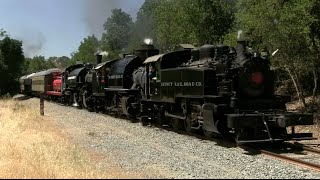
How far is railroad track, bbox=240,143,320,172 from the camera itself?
35.6 ft

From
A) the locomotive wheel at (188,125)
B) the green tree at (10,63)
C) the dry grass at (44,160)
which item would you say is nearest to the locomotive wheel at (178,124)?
the locomotive wheel at (188,125)

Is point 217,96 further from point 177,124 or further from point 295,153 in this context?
point 177,124

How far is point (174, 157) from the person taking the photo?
11.7 meters

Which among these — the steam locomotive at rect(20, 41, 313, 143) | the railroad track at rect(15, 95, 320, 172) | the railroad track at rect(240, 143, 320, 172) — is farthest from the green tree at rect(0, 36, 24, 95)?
the railroad track at rect(240, 143, 320, 172)

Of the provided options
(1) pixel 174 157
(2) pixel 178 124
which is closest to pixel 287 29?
(2) pixel 178 124

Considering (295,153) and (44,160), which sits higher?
(44,160)

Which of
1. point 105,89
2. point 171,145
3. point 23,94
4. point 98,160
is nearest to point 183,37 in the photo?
point 105,89

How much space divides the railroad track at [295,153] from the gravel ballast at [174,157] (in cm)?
27

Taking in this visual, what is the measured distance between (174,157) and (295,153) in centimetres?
332

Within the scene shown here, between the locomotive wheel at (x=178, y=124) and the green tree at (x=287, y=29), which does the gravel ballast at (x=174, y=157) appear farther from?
the green tree at (x=287, y=29)

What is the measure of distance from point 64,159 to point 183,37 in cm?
2691

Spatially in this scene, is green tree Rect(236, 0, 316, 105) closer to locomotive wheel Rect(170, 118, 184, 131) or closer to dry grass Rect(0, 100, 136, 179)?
locomotive wheel Rect(170, 118, 184, 131)

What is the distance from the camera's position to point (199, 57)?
52.8ft

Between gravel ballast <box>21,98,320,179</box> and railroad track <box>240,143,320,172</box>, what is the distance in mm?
267
